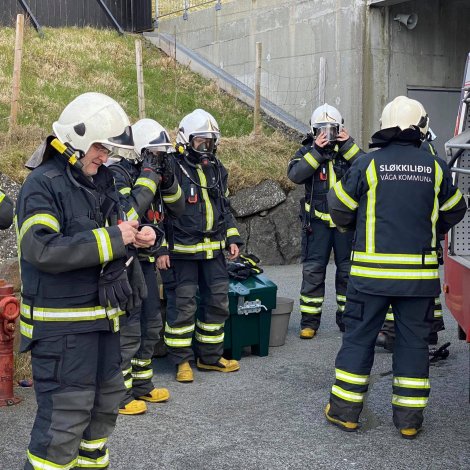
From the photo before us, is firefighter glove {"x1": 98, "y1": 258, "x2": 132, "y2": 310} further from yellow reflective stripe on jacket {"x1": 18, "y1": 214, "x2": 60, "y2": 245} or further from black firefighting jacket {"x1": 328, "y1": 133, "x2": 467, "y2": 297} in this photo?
black firefighting jacket {"x1": 328, "y1": 133, "x2": 467, "y2": 297}

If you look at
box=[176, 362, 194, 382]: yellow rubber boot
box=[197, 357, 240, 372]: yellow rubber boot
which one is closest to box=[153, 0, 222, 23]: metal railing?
box=[197, 357, 240, 372]: yellow rubber boot

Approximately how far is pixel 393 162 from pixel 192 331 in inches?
89.8

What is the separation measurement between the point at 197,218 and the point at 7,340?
1.74 metres

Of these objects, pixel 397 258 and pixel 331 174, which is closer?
pixel 397 258

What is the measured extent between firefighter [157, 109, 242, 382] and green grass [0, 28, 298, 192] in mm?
4589

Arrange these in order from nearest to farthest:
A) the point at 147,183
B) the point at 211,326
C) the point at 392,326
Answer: the point at 147,183 < the point at 211,326 < the point at 392,326

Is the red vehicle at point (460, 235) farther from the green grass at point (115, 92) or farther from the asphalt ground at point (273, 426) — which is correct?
the green grass at point (115, 92)

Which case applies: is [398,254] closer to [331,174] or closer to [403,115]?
[403,115]

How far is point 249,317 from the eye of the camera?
6.58 metres

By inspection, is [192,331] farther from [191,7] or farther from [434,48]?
[191,7]

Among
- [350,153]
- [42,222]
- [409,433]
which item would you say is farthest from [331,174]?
[42,222]

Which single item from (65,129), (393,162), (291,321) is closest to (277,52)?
(291,321)

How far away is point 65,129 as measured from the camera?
350cm

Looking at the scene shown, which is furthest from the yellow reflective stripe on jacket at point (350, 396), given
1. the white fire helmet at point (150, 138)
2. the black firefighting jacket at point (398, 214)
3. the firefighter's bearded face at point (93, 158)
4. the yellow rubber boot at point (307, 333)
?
the yellow rubber boot at point (307, 333)
